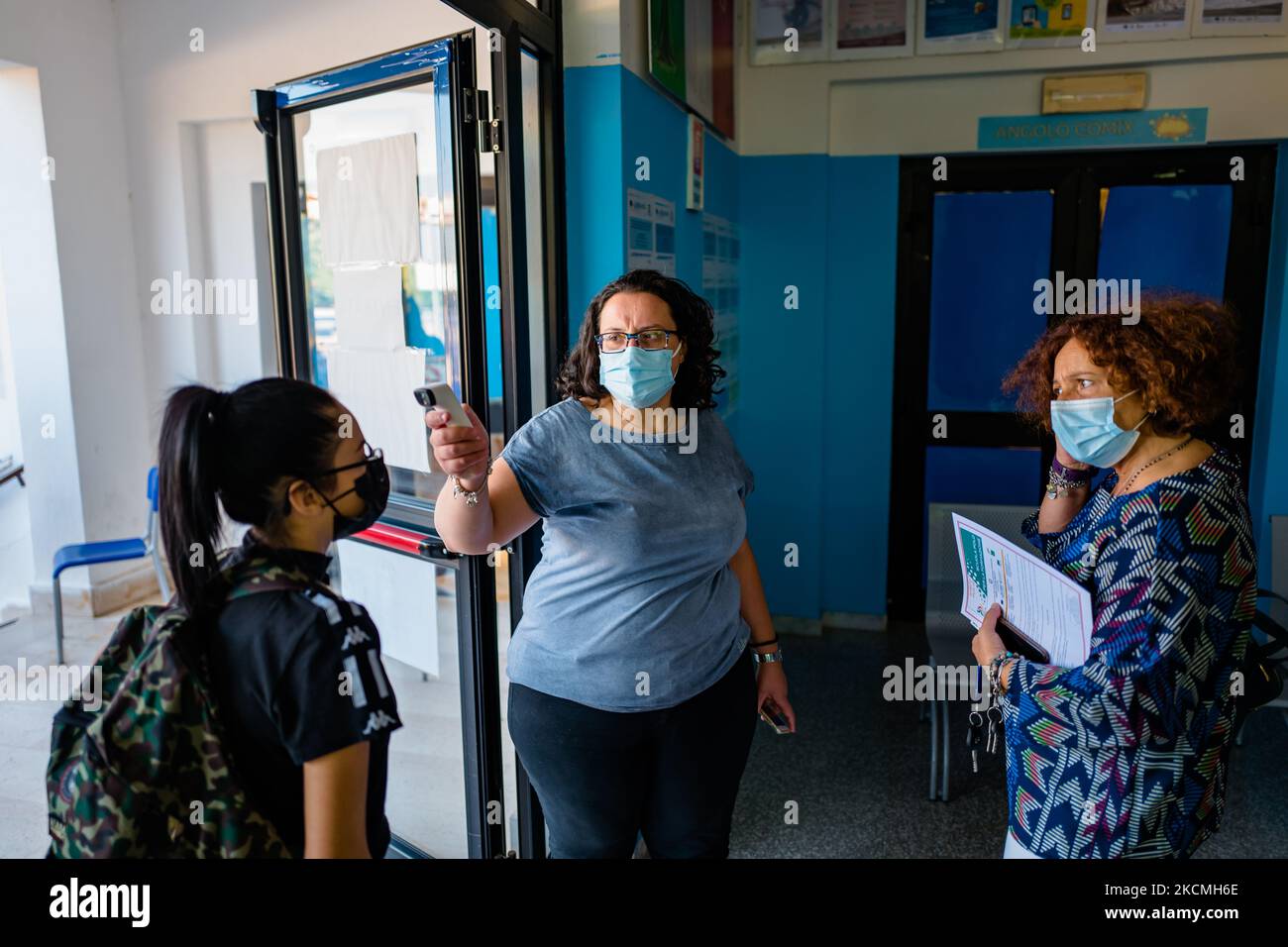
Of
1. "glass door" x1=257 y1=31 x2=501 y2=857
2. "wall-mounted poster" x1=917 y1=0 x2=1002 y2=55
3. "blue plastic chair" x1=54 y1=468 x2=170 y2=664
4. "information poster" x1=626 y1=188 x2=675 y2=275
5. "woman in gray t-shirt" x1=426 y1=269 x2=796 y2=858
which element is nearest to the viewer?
"woman in gray t-shirt" x1=426 y1=269 x2=796 y2=858

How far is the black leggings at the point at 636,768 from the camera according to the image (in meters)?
1.56

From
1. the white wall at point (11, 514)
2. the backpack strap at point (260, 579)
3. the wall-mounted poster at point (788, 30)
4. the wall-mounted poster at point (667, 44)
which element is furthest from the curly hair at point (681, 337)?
the white wall at point (11, 514)

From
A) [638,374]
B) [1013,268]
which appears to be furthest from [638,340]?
[1013,268]

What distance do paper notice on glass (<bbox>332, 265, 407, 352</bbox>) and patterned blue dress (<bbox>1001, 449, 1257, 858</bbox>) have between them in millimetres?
1421

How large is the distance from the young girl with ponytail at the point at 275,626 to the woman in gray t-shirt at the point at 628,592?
497 millimetres

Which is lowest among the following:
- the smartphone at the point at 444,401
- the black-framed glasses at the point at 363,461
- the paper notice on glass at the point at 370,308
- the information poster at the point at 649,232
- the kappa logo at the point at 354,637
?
the kappa logo at the point at 354,637

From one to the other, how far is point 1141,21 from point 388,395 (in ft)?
10.9

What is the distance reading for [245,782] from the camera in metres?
0.91

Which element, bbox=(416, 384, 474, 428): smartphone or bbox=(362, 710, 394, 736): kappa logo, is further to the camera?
bbox=(416, 384, 474, 428): smartphone

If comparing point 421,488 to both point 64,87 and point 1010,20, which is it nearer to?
point 1010,20

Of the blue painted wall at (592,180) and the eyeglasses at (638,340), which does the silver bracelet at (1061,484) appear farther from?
the blue painted wall at (592,180)

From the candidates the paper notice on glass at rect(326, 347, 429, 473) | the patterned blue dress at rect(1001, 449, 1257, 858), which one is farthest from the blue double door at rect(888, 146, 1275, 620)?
the paper notice on glass at rect(326, 347, 429, 473)

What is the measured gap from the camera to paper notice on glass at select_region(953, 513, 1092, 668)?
1339mm

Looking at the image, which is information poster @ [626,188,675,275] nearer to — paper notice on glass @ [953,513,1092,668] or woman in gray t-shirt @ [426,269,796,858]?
woman in gray t-shirt @ [426,269,796,858]
